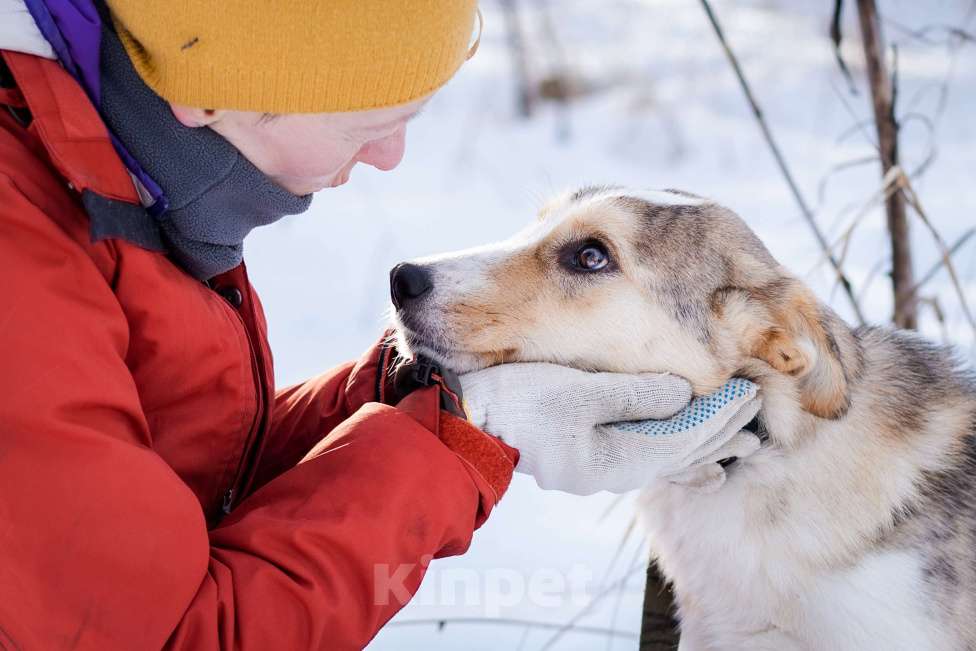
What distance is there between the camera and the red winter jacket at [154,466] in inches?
54.6

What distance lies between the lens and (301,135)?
5.81ft

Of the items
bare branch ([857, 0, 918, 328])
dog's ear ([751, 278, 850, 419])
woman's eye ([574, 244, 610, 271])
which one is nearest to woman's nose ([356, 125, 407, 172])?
woman's eye ([574, 244, 610, 271])

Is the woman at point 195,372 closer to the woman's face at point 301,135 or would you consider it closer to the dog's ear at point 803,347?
the woman's face at point 301,135

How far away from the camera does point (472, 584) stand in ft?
9.99

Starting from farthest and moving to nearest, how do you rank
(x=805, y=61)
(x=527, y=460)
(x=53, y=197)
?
(x=805, y=61)
(x=527, y=460)
(x=53, y=197)

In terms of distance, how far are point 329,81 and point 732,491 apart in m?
1.30

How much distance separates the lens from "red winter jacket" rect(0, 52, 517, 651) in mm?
1388

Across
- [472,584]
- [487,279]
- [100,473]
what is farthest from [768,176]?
[100,473]

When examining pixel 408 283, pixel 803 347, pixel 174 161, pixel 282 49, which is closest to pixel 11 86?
pixel 174 161

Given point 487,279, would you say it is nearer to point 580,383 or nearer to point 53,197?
point 580,383

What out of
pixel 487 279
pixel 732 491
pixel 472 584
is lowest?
pixel 472 584

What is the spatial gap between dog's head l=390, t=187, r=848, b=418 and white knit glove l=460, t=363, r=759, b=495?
9 centimetres

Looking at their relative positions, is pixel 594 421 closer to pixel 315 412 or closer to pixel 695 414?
pixel 695 414

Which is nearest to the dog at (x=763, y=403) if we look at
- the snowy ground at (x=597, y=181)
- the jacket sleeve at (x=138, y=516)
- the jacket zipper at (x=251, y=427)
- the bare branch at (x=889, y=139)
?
the jacket zipper at (x=251, y=427)
